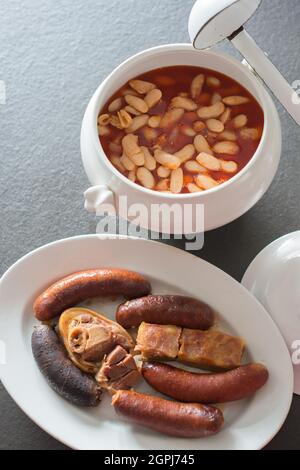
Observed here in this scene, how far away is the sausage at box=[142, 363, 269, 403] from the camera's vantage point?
1.32m

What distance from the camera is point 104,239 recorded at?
141 centimetres

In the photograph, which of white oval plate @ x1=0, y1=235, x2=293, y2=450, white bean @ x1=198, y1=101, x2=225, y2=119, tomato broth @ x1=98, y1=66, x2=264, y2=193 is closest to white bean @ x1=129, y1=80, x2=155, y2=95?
tomato broth @ x1=98, y1=66, x2=264, y2=193

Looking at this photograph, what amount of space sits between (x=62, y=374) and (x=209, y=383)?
0.26 m

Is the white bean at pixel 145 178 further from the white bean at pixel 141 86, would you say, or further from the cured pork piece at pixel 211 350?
the cured pork piece at pixel 211 350

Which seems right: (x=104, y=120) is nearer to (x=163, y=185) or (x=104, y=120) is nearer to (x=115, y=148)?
(x=115, y=148)

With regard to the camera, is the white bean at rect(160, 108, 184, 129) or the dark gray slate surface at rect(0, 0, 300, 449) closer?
the white bean at rect(160, 108, 184, 129)

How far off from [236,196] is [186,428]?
0.40m

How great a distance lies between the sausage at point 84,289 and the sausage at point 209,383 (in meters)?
0.16

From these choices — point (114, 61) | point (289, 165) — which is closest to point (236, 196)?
point (289, 165)

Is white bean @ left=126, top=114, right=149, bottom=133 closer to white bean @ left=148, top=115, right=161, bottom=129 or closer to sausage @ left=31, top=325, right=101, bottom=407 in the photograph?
white bean @ left=148, top=115, right=161, bottom=129

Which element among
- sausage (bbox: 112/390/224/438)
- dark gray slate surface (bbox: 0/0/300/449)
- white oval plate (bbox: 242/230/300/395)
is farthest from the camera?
dark gray slate surface (bbox: 0/0/300/449)

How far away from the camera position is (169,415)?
4.23ft

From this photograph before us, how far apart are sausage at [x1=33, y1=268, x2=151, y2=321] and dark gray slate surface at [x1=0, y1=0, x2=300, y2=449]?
0.56 ft

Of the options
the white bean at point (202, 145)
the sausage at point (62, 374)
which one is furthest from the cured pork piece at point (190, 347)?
the white bean at point (202, 145)
